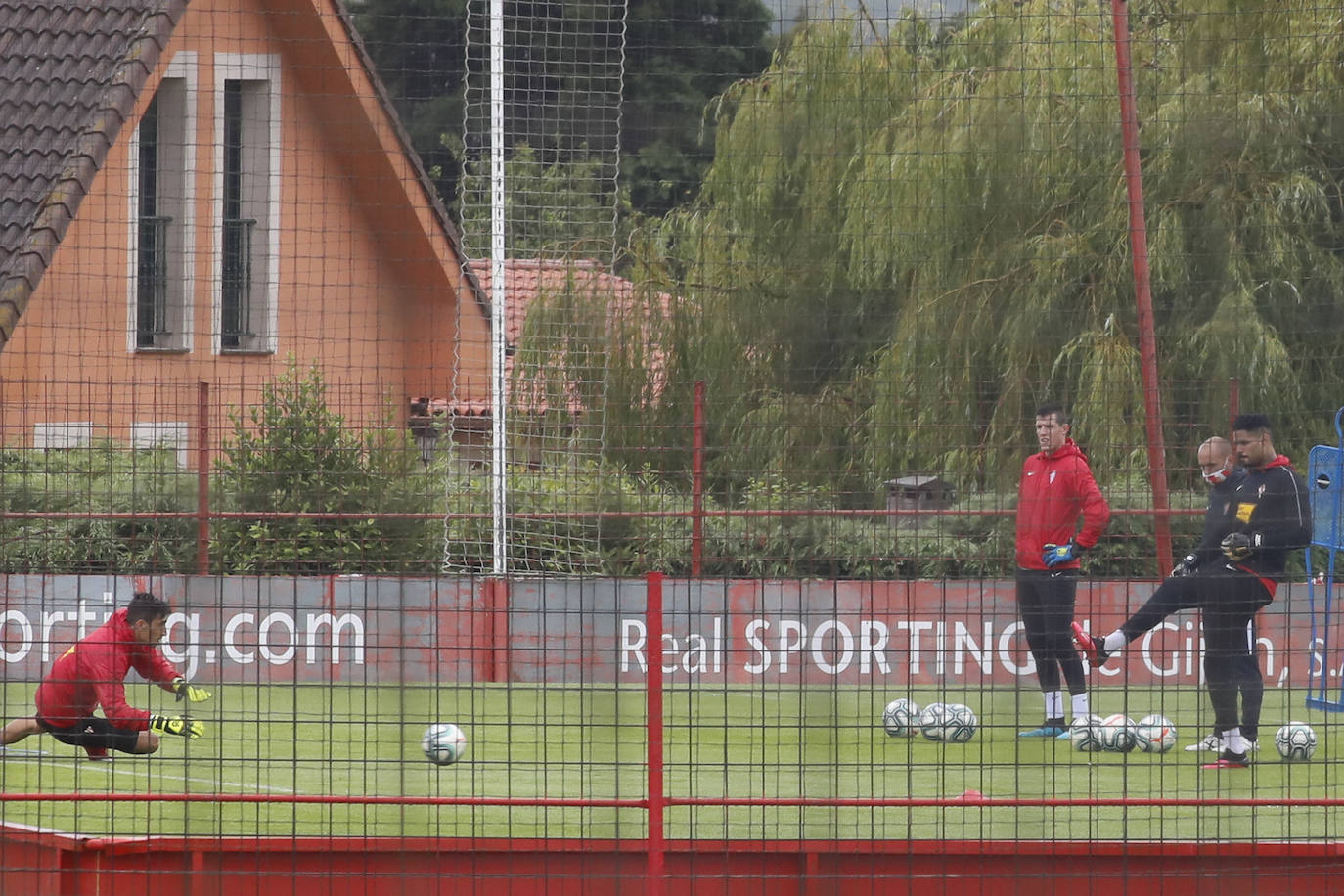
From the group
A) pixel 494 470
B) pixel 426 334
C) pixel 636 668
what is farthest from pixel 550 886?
pixel 426 334

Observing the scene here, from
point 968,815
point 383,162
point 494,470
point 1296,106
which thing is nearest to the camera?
point 968,815

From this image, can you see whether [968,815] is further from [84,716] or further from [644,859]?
[84,716]

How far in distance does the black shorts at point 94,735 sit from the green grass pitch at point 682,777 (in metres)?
0.11

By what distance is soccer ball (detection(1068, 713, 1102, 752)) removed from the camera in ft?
25.7

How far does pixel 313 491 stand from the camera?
11.9 m

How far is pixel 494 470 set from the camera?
10.4 m

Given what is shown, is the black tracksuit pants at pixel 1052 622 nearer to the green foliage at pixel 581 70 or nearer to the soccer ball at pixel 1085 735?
the soccer ball at pixel 1085 735

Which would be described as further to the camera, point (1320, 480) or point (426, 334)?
point (426, 334)

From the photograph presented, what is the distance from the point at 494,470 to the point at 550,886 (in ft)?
13.2

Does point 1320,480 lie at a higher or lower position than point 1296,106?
lower

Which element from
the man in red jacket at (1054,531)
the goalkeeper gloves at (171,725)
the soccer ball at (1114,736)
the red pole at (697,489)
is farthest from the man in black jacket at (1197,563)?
the goalkeeper gloves at (171,725)

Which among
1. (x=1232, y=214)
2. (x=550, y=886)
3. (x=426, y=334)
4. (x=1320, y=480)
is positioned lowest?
(x=550, y=886)

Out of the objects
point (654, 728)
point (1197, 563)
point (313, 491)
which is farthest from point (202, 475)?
point (1197, 563)

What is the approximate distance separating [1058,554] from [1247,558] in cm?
103
